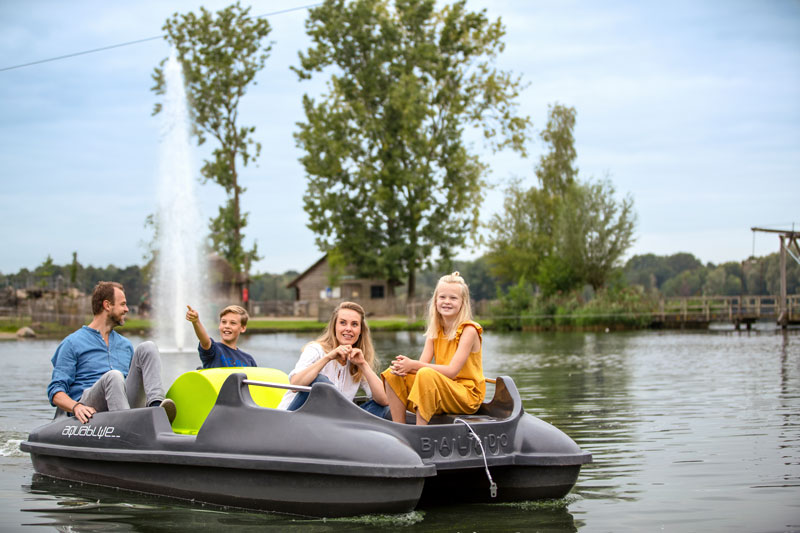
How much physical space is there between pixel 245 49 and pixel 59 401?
4508 centimetres

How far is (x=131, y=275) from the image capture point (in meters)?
89.1

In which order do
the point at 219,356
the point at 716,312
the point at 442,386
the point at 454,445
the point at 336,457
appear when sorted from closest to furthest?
1. the point at 336,457
2. the point at 454,445
3. the point at 442,386
4. the point at 219,356
5. the point at 716,312

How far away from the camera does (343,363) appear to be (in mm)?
6543

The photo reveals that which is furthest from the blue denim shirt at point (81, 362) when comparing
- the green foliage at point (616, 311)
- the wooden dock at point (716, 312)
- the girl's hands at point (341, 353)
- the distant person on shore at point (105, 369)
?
the wooden dock at point (716, 312)

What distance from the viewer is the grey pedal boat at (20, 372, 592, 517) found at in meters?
5.71

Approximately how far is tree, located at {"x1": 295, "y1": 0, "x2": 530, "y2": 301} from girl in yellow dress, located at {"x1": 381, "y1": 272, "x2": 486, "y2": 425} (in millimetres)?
36322

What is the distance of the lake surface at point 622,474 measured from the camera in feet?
19.1

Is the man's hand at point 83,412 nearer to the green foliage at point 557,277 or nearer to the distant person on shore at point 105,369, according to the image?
the distant person on shore at point 105,369

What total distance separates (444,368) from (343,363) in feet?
2.37

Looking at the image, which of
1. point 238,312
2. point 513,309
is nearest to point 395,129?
point 513,309

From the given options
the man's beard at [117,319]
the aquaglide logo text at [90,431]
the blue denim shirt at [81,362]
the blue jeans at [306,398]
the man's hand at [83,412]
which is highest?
the man's beard at [117,319]

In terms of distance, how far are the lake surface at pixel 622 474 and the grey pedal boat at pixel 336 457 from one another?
0.43ft

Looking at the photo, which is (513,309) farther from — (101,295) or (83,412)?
(83,412)

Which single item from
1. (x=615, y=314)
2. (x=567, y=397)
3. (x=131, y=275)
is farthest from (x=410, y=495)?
(x=131, y=275)
